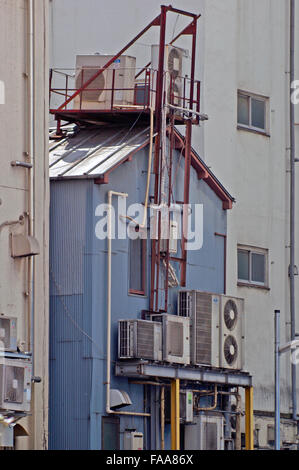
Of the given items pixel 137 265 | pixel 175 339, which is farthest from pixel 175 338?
pixel 137 265

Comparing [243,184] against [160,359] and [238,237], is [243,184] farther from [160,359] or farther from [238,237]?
[160,359]

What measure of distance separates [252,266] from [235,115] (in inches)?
183

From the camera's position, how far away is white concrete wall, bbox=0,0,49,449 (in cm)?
3588

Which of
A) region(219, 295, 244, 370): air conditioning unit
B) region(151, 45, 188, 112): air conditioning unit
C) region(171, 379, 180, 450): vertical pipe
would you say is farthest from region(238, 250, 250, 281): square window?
region(171, 379, 180, 450): vertical pipe

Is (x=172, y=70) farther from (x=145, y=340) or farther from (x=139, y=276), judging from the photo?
(x=145, y=340)

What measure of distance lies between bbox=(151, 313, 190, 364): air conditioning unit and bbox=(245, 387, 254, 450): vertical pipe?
9.63 ft

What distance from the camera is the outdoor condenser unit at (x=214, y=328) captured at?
39562 mm

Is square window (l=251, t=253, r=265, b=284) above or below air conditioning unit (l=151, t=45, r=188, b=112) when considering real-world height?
below

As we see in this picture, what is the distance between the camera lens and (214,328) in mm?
40094

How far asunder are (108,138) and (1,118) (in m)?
5.05

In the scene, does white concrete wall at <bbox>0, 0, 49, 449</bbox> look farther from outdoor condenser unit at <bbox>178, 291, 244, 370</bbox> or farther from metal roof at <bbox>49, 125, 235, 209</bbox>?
outdoor condenser unit at <bbox>178, 291, 244, 370</bbox>

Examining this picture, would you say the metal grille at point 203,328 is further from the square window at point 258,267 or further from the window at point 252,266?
the square window at point 258,267

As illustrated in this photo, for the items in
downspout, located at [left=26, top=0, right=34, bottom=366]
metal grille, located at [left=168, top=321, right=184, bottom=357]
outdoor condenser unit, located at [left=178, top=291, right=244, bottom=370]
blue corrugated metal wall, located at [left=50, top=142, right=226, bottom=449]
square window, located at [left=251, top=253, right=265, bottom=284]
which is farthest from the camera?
square window, located at [left=251, top=253, right=265, bottom=284]

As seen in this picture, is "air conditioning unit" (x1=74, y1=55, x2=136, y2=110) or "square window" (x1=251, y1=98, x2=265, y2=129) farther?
"square window" (x1=251, y1=98, x2=265, y2=129)
